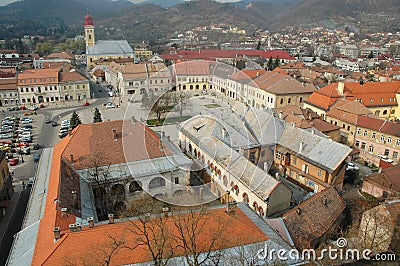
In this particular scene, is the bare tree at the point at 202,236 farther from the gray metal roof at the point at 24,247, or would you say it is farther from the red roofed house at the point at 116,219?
the gray metal roof at the point at 24,247

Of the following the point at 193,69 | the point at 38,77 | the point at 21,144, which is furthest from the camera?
the point at 193,69

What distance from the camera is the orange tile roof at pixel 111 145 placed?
2470 cm

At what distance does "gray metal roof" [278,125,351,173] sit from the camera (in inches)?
1038

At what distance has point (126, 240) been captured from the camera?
14.5 meters

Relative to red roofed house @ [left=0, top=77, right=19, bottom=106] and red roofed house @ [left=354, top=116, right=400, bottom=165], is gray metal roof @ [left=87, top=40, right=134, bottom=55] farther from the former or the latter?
red roofed house @ [left=354, top=116, right=400, bottom=165]

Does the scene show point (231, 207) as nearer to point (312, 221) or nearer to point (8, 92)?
point (312, 221)

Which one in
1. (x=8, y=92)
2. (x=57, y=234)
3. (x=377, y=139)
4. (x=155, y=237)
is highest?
(x=8, y=92)

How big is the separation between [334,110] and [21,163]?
38.4m

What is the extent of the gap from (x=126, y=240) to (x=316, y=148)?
64.8 feet

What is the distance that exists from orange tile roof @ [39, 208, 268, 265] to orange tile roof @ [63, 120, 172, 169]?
9.34 meters

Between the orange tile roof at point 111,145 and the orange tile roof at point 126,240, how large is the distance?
934 centimetres

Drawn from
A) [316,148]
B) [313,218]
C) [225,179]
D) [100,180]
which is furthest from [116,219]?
[316,148]

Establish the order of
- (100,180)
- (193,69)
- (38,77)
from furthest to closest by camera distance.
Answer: (193,69)
(38,77)
(100,180)

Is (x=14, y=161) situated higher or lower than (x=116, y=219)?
lower
